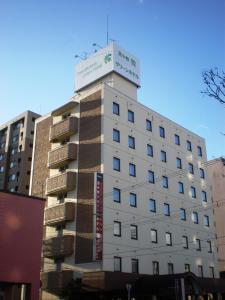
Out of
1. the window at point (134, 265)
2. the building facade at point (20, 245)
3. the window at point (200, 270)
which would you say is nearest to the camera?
the building facade at point (20, 245)

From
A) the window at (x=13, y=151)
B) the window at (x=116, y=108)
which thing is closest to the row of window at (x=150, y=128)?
the window at (x=116, y=108)

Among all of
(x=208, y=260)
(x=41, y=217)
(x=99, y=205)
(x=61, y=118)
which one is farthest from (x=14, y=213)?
(x=208, y=260)

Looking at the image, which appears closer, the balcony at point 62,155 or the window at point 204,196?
the balcony at point 62,155

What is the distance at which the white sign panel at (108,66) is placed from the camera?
53312mm

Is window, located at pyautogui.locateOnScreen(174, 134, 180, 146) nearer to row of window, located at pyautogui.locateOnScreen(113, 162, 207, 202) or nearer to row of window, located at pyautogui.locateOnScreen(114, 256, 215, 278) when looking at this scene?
row of window, located at pyautogui.locateOnScreen(113, 162, 207, 202)

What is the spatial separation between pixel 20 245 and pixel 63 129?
72.2ft

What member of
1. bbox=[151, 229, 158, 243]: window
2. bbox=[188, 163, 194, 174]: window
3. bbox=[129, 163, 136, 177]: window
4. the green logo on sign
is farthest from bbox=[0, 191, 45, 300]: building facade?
bbox=[188, 163, 194, 174]: window

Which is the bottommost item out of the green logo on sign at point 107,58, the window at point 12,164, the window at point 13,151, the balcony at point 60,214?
the balcony at point 60,214

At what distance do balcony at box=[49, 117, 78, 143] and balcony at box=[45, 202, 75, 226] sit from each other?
9.12 meters

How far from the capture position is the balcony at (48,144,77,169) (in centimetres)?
4703

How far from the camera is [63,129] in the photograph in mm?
49469

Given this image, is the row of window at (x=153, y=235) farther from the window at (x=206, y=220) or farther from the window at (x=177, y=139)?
the window at (x=177, y=139)

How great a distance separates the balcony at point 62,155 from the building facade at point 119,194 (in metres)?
0.12

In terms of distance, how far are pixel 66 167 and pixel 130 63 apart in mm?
17482
